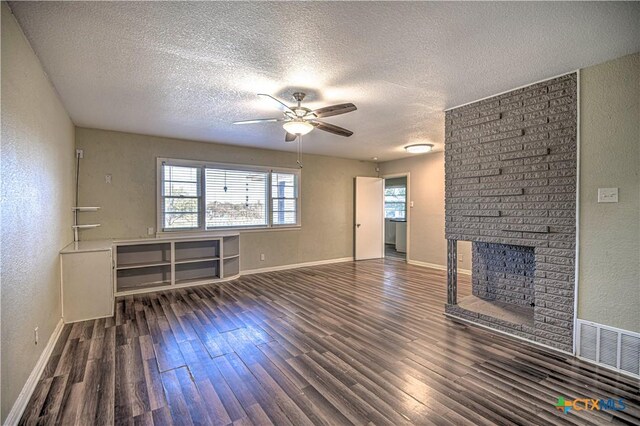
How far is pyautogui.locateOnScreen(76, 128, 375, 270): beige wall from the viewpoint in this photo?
15.6 feet

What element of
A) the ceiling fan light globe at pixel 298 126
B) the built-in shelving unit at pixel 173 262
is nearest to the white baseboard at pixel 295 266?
the built-in shelving unit at pixel 173 262

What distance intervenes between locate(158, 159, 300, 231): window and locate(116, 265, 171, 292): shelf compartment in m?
0.73

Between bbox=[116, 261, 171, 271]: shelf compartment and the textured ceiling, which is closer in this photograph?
the textured ceiling

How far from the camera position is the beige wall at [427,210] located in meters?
6.56

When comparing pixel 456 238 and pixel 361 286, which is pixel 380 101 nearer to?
pixel 456 238

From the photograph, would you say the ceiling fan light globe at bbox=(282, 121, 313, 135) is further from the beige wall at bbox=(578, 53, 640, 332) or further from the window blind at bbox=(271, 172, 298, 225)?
the window blind at bbox=(271, 172, 298, 225)

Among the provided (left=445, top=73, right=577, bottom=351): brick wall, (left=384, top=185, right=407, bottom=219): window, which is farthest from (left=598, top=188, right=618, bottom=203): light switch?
(left=384, top=185, right=407, bottom=219): window

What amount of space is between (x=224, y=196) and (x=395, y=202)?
5.90 meters

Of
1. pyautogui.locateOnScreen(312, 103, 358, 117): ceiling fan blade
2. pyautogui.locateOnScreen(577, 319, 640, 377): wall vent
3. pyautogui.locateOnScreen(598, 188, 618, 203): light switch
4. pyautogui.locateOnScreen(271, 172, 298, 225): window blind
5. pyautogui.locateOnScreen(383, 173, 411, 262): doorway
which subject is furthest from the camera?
pyautogui.locateOnScreen(383, 173, 411, 262): doorway

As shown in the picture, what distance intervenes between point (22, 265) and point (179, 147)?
3.64 metres

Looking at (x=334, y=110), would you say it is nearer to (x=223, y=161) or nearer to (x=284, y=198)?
(x=223, y=161)

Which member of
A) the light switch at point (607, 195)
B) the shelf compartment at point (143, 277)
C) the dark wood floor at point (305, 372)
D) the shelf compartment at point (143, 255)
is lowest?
the dark wood floor at point (305, 372)

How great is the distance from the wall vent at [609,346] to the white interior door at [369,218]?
5.20 meters

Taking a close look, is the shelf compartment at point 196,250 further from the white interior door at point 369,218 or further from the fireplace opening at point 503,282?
the fireplace opening at point 503,282
